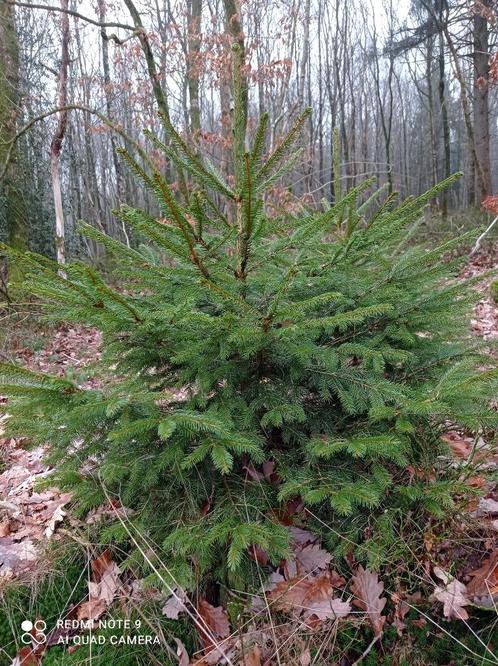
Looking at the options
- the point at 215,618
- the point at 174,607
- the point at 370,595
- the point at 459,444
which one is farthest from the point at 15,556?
the point at 459,444

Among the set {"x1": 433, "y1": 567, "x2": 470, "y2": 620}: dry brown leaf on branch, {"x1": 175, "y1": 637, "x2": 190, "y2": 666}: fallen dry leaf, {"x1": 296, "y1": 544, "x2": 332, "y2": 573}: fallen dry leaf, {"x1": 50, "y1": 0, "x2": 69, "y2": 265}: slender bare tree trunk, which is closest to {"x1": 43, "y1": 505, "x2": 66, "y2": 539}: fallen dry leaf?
{"x1": 175, "y1": 637, "x2": 190, "y2": 666}: fallen dry leaf

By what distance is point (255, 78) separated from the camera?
23.5 feet

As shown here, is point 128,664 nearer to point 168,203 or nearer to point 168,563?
point 168,563

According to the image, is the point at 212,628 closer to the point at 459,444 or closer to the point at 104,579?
the point at 104,579

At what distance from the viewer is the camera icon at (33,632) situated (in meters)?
1.67

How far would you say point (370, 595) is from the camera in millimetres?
1637

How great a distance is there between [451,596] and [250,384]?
118cm

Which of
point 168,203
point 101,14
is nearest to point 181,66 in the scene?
point 101,14

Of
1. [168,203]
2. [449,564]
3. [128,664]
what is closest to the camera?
[168,203]

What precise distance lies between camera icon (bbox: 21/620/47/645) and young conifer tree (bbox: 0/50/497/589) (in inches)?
20.2

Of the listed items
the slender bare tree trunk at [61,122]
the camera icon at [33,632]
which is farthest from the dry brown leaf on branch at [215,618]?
the slender bare tree trunk at [61,122]

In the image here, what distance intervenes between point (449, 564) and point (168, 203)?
185 cm

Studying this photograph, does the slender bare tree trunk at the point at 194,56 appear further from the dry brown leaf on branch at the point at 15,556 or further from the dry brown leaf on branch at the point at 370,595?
the dry brown leaf on branch at the point at 370,595

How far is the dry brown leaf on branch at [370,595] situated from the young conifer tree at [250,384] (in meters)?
0.08
